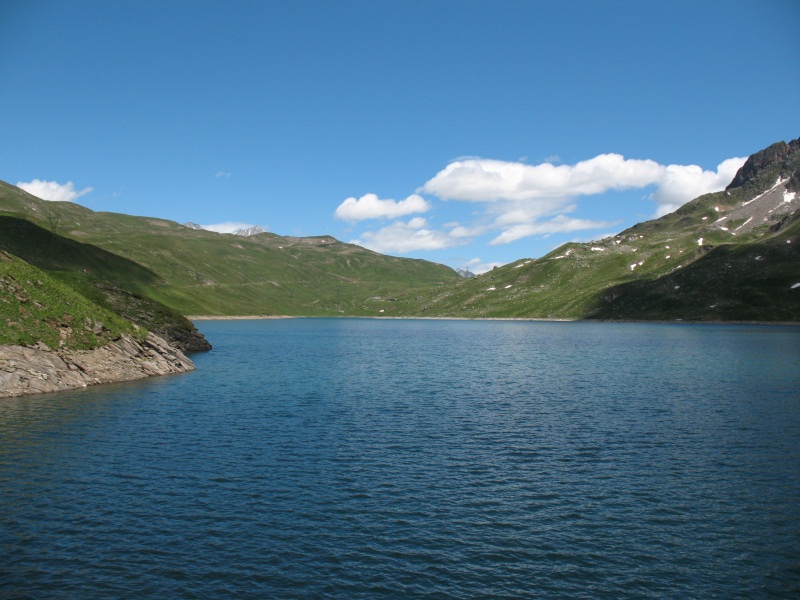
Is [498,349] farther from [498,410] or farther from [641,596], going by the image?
[641,596]

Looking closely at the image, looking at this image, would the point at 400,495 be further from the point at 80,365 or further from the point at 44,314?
the point at 44,314

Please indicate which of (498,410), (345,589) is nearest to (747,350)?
(498,410)

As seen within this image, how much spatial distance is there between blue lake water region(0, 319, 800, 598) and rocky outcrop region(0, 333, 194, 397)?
4.20 meters

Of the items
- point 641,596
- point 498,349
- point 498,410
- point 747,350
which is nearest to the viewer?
point 641,596

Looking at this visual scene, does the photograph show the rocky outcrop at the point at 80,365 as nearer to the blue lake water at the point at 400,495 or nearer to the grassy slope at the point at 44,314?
the grassy slope at the point at 44,314

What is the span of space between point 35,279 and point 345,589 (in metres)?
72.0

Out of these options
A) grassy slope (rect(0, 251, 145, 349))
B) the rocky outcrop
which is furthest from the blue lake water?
grassy slope (rect(0, 251, 145, 349))

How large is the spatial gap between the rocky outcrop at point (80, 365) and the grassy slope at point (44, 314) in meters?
1.32

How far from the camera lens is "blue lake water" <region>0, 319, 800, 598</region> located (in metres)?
24.6

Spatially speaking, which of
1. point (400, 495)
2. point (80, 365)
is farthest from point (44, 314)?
point (400, 495)

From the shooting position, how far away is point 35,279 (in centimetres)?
7562

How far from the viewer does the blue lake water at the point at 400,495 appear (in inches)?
969

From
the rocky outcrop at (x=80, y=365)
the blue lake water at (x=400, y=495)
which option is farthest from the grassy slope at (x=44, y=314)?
the blue lake water at (x=400, y=495)

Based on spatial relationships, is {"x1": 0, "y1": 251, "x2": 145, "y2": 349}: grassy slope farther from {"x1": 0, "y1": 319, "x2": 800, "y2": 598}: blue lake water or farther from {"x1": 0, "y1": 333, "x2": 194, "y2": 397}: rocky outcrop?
{"x1": 0, "y1": 319, "x2": 800, "y2": 598}: blue lake water
